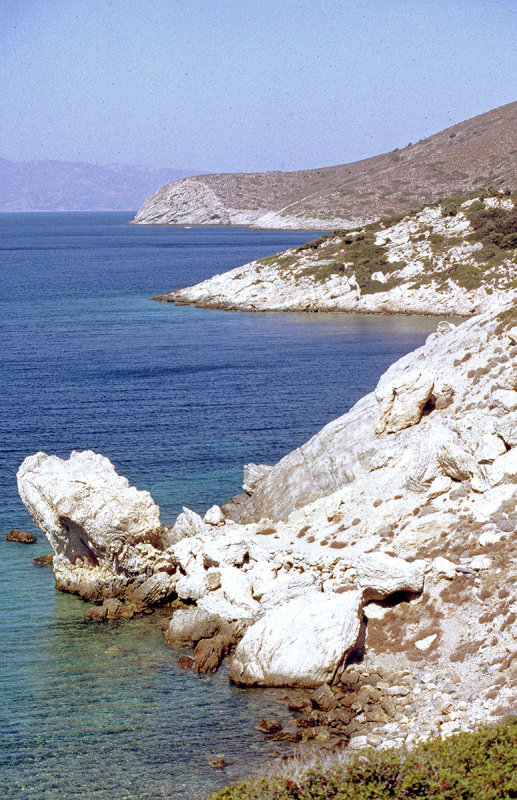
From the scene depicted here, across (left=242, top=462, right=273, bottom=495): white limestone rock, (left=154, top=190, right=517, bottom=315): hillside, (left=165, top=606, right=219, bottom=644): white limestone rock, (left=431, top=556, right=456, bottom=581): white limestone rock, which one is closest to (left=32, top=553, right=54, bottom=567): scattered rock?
(left=165, top=606, right=219, bottom=644): white limestone rock

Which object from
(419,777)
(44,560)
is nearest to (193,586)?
(44,560)

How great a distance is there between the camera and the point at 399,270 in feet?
362

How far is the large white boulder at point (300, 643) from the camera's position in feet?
79.5

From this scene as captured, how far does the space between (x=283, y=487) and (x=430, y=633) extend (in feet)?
44.0

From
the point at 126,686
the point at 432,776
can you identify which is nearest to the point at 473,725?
the point at 432,776

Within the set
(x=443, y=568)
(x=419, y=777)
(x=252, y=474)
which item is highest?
(x=419, y=777)

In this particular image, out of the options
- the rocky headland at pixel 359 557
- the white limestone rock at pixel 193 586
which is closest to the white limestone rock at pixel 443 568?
the rocky headland at pixel 359 557

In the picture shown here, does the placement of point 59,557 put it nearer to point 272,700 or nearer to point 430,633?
point 272,700

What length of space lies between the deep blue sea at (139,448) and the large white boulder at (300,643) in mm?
689

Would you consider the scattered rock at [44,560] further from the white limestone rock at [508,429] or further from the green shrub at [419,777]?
the green shrub at [419,777]

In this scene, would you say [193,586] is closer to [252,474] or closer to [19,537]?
[19,537]

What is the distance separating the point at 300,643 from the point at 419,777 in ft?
28.4

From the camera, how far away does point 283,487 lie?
123ft

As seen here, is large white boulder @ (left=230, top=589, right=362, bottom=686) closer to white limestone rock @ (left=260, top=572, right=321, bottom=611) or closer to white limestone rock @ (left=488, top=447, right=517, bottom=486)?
white limestone rock @ (left=260, top=572, right=321, bottom=611)
